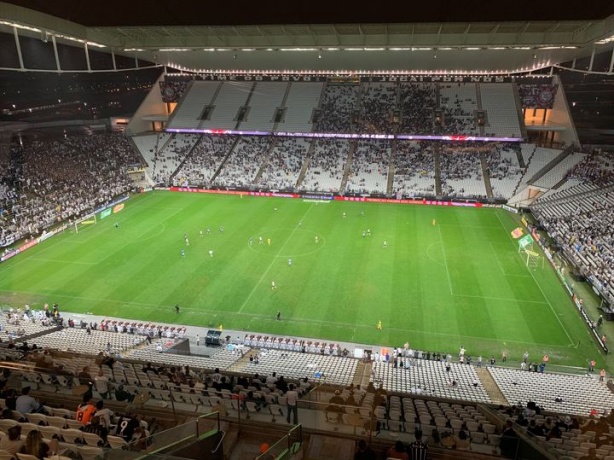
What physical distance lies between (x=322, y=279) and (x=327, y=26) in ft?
56.2

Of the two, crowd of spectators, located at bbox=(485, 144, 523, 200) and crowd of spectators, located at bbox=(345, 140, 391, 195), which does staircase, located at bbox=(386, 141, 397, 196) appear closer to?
crowd of spectators, located at bbox=(345, 140, 391, 195)

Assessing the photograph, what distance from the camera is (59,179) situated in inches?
2030

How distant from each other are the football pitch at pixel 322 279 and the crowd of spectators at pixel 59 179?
381 centimetres

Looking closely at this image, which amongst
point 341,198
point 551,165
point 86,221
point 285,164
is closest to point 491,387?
point 341,198

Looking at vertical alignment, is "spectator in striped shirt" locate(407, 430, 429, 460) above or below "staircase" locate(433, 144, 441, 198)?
below

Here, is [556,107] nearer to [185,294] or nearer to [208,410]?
[185,294]

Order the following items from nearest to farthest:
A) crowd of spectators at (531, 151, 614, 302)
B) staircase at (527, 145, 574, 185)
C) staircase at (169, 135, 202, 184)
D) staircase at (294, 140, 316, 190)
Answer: crowd of spectators at (531, 151, 614, 302) → staircase at (527, 145, 574, 185) → staircase at (294, 140, 316, 190) → staircase at (169, 135, 202, 184)

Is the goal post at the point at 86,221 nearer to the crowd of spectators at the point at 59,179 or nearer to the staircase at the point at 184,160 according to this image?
the crowd of spectators at the point at 59,179

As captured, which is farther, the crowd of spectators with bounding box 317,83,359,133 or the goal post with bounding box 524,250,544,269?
the crowd of spectators with bounding box 317,83,359,133

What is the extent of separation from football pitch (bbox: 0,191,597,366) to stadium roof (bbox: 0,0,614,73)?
52.5 feet

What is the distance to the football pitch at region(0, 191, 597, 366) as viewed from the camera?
89.0 ft

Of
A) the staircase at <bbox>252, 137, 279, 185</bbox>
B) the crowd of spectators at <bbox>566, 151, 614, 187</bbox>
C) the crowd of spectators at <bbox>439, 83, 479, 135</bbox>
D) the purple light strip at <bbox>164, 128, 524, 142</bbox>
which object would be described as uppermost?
the crowd of spectators at <bbox>439, 83, 479, 135</bbox>

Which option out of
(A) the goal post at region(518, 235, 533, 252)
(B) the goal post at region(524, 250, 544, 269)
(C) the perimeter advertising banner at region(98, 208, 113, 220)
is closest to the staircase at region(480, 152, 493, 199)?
(A) the goal post at region(518, 235, 533, 252)

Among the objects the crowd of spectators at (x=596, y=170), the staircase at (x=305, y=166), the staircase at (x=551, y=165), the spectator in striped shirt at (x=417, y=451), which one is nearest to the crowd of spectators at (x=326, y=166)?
the staircase at (x=305, y=166)
